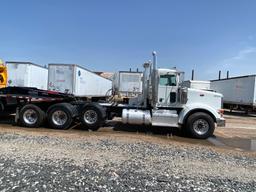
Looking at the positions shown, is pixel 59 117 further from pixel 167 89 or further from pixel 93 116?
pixel 167 89

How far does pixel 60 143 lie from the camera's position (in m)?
8.20

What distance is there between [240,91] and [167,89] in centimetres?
1387

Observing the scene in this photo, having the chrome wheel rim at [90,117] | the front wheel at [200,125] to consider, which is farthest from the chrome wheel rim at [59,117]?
the front wheel at [200,125]

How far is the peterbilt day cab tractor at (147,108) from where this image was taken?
11.0 meters

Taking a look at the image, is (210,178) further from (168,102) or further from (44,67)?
(44,67)

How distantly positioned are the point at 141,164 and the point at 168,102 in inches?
219

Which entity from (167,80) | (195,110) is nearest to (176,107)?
(195,110)

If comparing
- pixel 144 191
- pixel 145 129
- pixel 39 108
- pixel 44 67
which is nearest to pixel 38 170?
pixel 144 191

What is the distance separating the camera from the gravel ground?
4.92 metres

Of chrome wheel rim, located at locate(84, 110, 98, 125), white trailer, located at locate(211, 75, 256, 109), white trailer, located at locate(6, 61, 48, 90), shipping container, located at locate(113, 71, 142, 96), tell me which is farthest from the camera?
shipping container, located at locate(113, 71, 142, 96)

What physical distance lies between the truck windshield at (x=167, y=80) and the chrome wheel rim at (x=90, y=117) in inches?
128

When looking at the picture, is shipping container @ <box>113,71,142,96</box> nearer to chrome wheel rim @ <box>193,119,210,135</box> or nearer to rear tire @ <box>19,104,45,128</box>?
rear tire @ <box>19,104,45,128</box>

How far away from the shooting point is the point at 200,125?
431 inches

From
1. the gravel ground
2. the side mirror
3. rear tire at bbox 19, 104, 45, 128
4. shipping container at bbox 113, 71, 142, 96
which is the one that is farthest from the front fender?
shipping container at bbox 113, 71, 142, 96
